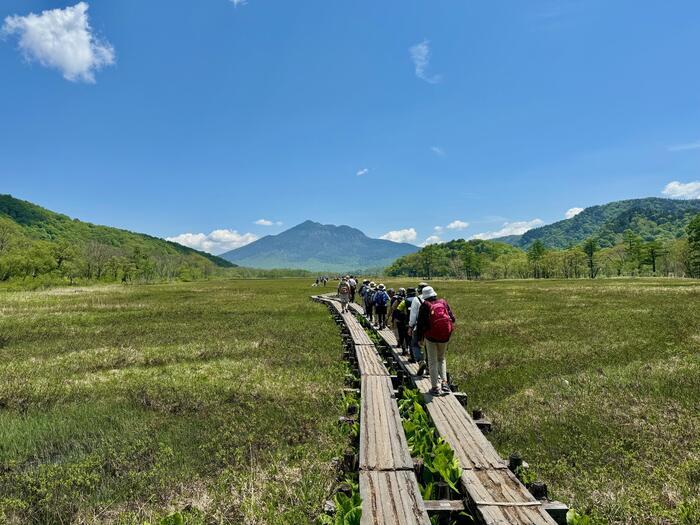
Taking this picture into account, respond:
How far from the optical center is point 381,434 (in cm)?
784

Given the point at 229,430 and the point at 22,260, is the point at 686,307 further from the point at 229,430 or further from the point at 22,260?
the point at 22,260

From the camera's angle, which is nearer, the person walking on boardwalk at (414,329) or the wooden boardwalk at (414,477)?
the wooden boardwalk at (414,477)

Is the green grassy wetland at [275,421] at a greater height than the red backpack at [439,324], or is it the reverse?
the red backpack at [439,324]

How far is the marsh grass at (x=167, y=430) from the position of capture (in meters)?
6.52

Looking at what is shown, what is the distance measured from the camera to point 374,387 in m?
11.1

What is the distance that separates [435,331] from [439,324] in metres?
0.21

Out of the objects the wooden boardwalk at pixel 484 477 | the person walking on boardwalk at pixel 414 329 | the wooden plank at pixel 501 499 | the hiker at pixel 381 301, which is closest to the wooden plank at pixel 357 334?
the hiker at pixel 381 301

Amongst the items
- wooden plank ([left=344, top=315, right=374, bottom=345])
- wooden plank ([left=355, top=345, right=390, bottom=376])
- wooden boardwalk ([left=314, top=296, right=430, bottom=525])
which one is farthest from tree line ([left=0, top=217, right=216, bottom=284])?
wooden boardwalk ([left=314, top=296, right=430, bottom=525])

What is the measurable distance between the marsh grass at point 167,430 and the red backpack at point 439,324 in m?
3.30

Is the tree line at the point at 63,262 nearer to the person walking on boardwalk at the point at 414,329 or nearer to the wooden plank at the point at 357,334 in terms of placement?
the wooden plank at the point at 357,334

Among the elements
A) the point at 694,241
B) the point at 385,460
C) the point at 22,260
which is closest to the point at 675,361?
the point at 385,460

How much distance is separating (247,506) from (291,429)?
310 cm

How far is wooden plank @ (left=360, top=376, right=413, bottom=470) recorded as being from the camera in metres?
6.66

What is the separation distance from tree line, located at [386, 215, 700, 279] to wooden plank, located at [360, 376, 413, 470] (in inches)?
4052
